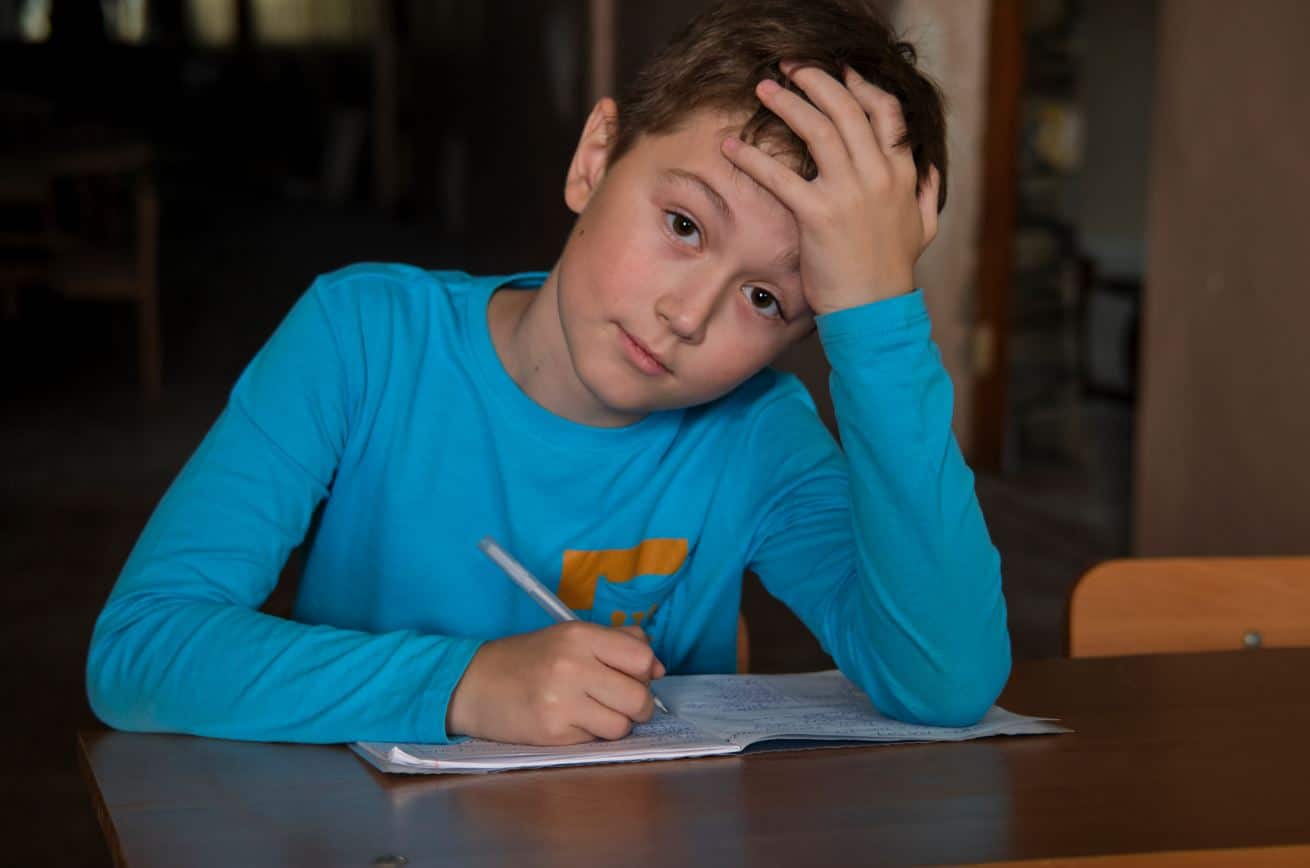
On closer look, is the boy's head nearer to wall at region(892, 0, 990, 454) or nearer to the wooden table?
the wooden table

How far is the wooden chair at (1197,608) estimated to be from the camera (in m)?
1.38

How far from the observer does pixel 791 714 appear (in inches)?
41.3

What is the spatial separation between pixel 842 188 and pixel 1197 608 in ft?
1.95

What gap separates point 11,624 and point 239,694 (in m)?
2.54

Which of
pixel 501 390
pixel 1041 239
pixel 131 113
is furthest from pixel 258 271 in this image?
pixel 501 390

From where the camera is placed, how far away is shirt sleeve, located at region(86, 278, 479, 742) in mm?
967

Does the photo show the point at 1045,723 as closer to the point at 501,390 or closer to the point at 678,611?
the point at 678,611

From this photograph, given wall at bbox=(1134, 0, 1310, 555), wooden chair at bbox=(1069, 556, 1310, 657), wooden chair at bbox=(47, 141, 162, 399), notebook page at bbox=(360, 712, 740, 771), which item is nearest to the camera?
notebook page at bbox=(360, 712, 740, 771)

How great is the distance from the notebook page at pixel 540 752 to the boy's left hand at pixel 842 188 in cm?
31

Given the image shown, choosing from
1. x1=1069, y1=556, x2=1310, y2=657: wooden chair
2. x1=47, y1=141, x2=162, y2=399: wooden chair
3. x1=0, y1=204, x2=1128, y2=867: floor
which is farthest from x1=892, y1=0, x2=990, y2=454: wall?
x1=1069, y1=556, x2=1310, y2=657: wooden chair

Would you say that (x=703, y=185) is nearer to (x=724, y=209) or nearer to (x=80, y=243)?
(x=724, y=209)

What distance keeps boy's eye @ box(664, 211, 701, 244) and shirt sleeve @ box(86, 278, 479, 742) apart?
0.30 metres

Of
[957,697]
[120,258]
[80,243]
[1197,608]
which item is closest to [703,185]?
[957,697]

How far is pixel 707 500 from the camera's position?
134 centimetres
